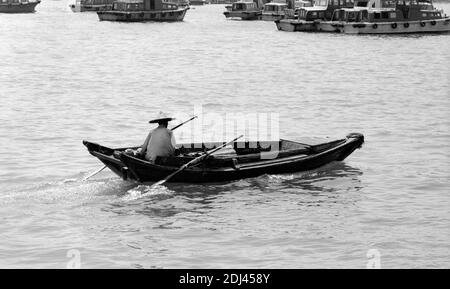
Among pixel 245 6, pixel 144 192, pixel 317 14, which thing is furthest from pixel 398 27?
pixel 144 192

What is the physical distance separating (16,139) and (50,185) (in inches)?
340

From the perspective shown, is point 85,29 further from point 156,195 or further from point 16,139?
point 156,195

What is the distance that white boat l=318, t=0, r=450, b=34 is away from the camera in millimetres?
81438

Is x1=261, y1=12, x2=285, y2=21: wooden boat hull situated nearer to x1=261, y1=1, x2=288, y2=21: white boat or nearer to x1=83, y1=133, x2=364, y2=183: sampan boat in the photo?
x1=261, y1=1, x2=288, y2=21: white boat

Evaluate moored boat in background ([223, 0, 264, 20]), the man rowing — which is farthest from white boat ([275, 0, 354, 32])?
the man rowing

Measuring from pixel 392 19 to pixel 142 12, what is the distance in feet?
104

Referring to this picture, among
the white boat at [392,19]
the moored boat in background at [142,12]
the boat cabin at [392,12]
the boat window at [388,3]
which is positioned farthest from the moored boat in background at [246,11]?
the boat window at [388,3]

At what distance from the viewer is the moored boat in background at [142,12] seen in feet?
340

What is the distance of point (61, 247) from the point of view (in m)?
18.5

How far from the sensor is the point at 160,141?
867 inches

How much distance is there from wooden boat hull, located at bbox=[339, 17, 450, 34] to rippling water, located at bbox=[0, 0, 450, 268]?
14.9m

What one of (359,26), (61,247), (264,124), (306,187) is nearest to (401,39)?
(359,26)

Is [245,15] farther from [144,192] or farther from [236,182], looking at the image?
[144,192]

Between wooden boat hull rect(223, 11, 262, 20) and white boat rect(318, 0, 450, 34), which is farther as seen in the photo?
wooden boat hull rect(223, 11, 262, 20)
